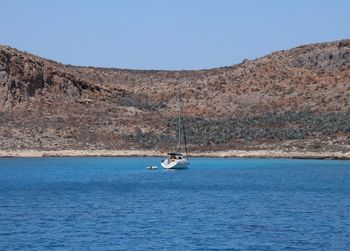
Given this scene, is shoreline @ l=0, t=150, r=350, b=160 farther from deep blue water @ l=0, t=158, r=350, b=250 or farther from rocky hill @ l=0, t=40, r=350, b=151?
deep blue water @ l=0, t=158, r=350, b=250

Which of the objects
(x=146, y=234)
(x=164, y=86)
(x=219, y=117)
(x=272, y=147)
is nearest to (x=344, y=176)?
(x=272, y=147)

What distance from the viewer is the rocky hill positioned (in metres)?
95.3

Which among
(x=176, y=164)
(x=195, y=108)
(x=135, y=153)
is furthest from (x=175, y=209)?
(x=195, y=108)

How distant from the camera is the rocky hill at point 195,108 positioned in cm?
9531

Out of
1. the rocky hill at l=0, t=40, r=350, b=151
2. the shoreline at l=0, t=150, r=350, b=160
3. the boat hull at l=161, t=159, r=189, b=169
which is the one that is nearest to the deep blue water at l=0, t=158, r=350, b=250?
the boat hull at l=161, t=159, r=189, b=169

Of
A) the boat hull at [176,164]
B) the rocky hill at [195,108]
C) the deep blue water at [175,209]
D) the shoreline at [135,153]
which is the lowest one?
the deep blue water at [175,209]

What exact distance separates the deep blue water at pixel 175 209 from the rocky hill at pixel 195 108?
66.2 ft

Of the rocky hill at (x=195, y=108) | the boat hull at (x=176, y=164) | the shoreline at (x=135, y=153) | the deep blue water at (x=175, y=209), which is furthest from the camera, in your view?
the rocky hill at (x=195, y=108)

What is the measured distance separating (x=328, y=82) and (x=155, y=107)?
2459cm

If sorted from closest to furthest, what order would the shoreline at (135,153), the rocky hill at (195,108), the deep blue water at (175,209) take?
the deep blue water at (175,209) → the shoreline at (135,153) → the rocky hill at (195,108)

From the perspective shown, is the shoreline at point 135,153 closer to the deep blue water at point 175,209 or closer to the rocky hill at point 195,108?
the rocky hill at point 195,108

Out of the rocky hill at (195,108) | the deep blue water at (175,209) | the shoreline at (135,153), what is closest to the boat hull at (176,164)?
the deep blue water at (175,209)

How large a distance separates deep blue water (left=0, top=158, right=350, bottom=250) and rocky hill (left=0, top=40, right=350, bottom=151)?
20.2 meters

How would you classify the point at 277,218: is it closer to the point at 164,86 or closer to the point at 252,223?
the point at 252,223
